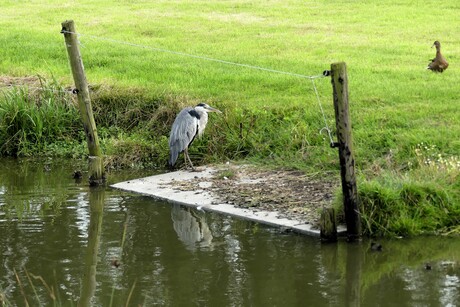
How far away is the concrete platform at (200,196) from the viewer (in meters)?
9.45

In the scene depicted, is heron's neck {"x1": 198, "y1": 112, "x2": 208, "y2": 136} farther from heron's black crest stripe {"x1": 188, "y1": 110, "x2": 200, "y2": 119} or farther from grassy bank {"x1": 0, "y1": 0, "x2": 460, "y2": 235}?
grassy bank {"x1": 0, "y1": 0, "x2": 460, "y2": 235}

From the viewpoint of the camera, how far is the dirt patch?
9.91 meters

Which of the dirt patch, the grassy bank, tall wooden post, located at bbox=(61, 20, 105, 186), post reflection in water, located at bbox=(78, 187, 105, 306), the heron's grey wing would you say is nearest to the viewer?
post reflection in water, located at bbox=(78, 187, 105, 306)

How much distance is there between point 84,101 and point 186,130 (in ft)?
4.50

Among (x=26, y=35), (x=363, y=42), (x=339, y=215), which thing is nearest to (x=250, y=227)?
(x=339, y=215)

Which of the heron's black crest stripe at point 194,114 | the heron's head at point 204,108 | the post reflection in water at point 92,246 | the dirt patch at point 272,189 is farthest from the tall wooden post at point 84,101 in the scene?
the heron's head at point 204,108

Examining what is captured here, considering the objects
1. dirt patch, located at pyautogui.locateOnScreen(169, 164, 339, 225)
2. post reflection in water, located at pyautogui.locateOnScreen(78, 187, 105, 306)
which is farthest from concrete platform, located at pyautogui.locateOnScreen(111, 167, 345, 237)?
post reflection in water, located at pyautogui.locateOnScreen(78, 187, 105, 306)

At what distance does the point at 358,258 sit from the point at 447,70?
7.42m

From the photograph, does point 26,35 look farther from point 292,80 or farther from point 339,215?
point 339,215

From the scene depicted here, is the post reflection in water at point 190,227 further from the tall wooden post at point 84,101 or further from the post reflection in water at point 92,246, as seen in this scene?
the tall wooden post at point 84,101

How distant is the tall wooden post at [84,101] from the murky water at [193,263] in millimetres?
969

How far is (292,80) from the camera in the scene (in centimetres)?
1488

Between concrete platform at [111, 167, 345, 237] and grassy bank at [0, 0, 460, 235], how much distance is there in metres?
0.71

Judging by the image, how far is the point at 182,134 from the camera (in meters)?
11.8
